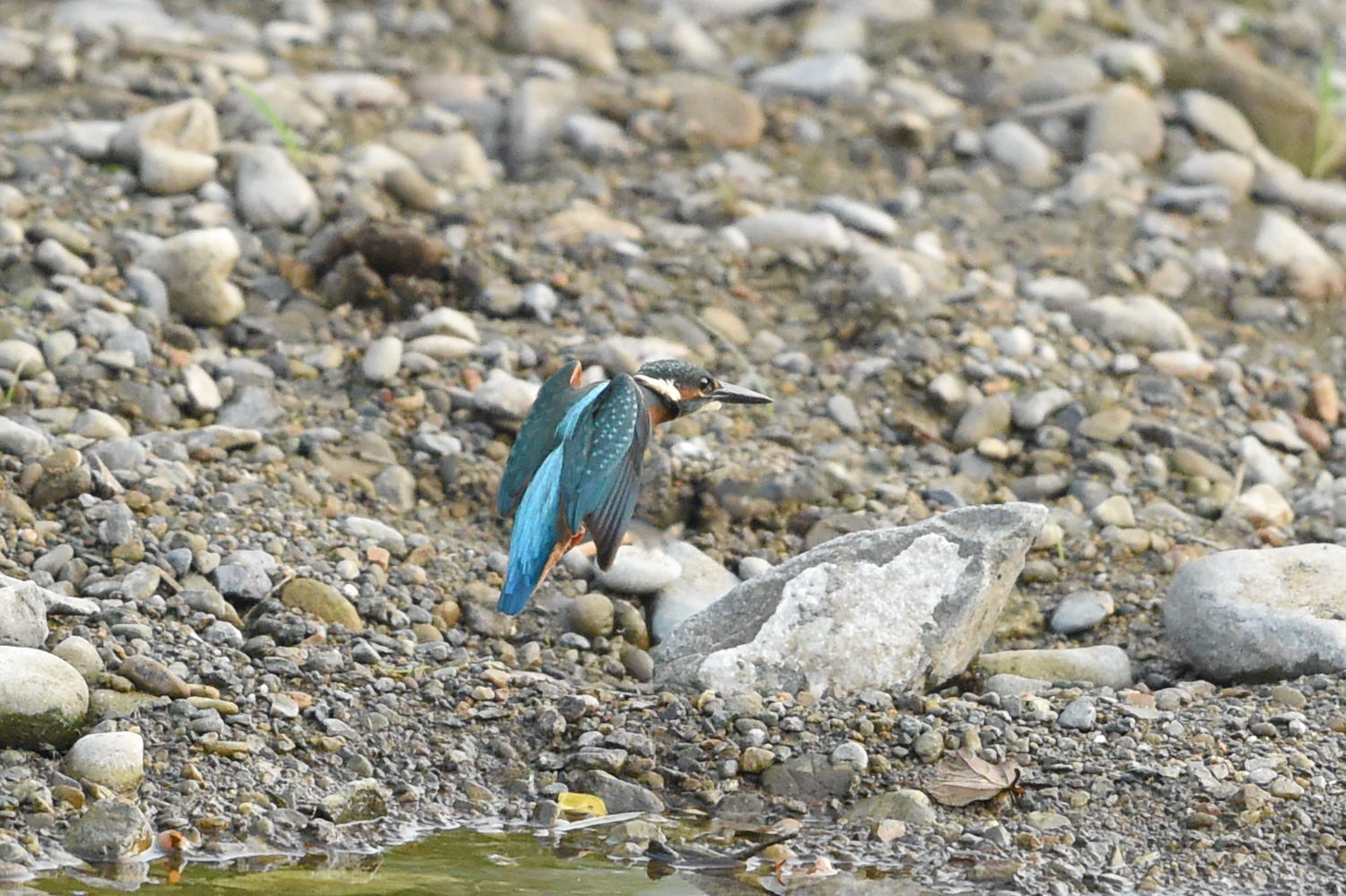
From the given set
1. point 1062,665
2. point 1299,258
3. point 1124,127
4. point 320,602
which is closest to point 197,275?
point 320,602

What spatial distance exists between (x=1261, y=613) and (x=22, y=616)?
3.12m

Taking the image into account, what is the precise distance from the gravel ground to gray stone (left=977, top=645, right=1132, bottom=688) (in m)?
0.03

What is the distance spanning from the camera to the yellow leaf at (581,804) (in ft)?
14.2

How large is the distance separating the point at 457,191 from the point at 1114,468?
114 inches

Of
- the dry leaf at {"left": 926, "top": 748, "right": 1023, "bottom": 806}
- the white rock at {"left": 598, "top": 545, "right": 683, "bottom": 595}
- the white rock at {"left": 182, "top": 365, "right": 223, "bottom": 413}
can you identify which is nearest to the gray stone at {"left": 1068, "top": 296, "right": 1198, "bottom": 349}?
the white rock at {"left": 598, "top": 545, "right": 683, "bottom": 595}

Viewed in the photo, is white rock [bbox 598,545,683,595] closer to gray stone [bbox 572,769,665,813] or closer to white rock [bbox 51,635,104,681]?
gray stone [bbox 572,769,665,813]

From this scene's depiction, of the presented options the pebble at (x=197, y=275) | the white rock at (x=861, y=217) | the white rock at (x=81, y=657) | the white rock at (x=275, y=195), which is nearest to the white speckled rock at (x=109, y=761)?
the white rock at (x=81, y=657)

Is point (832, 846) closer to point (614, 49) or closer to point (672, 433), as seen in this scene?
point (672, 433)

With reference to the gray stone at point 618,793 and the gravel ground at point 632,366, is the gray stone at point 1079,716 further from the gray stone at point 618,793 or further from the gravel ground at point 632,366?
the gray stone at point 618,793

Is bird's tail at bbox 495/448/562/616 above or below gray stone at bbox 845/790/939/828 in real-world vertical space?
above

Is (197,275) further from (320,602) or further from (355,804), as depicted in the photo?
(355,804)

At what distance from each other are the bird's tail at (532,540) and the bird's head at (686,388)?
0.56 metres

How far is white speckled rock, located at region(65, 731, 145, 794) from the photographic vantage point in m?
4.05

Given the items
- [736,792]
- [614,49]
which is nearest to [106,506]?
[736,792]
